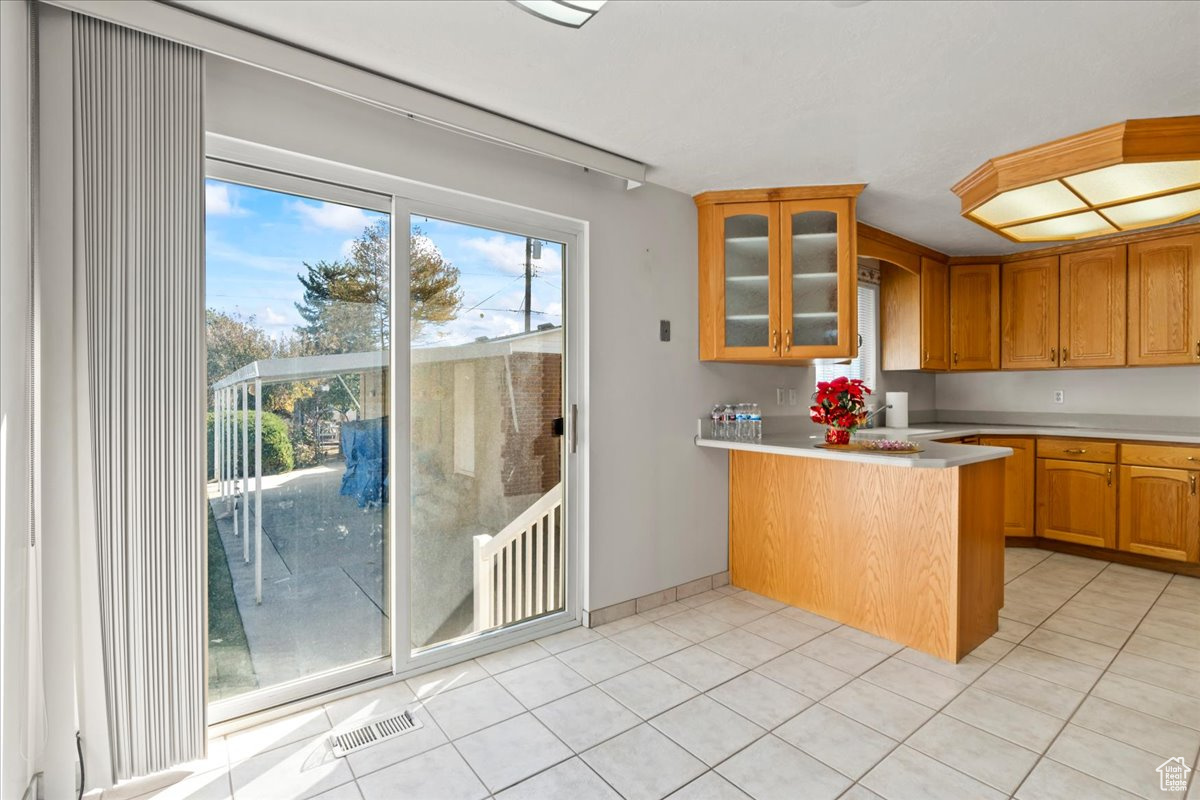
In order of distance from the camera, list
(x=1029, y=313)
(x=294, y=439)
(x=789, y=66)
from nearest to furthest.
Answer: (x=789, y=66), (x=294, y=439), (x=1029, y=313)

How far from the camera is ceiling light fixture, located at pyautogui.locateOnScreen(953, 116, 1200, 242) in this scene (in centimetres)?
239

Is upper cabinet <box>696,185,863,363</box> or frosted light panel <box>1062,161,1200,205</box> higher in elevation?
frosted light panel <box>1062,161,1200,205</box>

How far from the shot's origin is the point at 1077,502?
416 cm

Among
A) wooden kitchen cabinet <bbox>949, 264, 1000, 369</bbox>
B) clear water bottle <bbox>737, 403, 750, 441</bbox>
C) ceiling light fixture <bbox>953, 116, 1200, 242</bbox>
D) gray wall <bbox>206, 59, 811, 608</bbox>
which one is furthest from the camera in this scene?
wooden kitchen cabinet <bbox>949, 264, 1000, 369</bbox>

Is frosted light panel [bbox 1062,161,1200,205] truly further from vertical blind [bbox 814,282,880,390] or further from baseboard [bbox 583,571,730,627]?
baseboard [bbox 583,571,730,627]

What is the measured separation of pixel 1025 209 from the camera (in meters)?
3.14

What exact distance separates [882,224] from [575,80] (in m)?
2.77

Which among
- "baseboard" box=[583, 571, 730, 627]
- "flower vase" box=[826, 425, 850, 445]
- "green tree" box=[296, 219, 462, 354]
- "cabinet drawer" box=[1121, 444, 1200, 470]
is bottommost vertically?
"baseboard" box=[583, 571, 730, 627]

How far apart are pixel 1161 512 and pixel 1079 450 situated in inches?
22.8

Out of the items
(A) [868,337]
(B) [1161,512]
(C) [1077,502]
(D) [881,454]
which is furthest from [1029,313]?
(D) [881,454]

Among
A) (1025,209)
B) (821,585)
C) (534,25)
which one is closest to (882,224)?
(1025,209)

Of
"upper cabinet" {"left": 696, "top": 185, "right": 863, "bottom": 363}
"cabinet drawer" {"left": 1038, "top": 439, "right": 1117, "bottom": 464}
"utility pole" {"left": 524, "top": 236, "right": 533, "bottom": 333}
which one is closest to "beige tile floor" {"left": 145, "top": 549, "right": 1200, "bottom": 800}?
"cabinet drawer" {"left": 1038, "top": 439, "right": 1117, "bottom": 464}

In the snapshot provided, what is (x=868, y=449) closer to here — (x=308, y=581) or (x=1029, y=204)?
(x=1029, y=204)

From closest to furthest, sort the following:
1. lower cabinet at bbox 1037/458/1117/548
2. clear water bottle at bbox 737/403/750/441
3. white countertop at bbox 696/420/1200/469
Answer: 1. white countertop at bbox 696/420/1200/469
2. clear water bottle at bbox 737/403/750/441
3. lower cabinet at bbox 1037/458/1117/548
